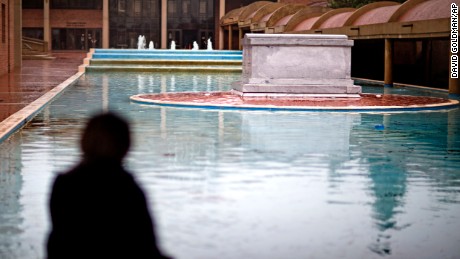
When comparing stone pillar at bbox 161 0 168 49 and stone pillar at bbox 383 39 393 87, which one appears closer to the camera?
stone pillar at bbox 383 39 393 87

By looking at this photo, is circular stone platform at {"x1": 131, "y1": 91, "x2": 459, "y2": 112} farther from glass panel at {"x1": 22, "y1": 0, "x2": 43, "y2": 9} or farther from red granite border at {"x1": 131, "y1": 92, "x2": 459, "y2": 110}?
glass panel at {"x1": 22, "y1": 0, "x2": 43, "y2": 9}

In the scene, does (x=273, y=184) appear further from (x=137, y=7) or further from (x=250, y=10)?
(x=137, y=7)

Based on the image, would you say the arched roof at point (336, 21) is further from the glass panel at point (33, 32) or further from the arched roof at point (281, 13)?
the glass panel at point (33, 32)

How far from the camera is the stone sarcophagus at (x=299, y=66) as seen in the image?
24.0 m

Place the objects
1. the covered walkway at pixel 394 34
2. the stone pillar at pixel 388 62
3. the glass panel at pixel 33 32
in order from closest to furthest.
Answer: the covered walkway at pixel 394 34 → the stone pillar at pixel 388 62 → the glass panel at pixel 33 32

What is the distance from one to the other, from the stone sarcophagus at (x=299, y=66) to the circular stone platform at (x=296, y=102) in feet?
1.50

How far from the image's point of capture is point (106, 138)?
319 centimetres

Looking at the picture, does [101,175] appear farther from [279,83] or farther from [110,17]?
[110,17]

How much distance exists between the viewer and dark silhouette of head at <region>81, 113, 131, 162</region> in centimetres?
316

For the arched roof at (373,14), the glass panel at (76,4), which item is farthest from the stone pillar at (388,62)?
the glass panel at (76,4)

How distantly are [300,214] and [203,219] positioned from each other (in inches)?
36.9

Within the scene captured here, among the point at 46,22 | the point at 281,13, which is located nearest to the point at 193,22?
the point at 46,22

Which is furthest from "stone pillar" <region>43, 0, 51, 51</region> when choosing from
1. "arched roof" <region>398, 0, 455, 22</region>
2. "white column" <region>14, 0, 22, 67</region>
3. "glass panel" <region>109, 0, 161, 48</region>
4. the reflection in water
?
the reflection in water

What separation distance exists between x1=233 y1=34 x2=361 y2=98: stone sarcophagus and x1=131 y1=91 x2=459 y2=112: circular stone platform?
457 mm
